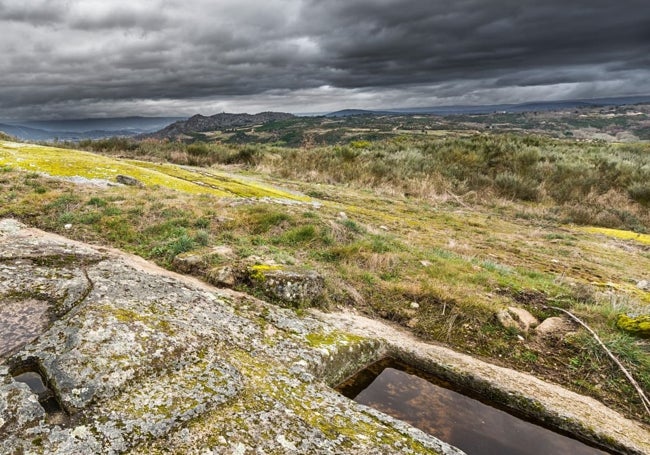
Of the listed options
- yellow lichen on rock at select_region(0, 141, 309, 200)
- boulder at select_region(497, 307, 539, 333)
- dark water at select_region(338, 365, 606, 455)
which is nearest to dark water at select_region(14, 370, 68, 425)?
dark water at select_region(338, 365, 606, 455)

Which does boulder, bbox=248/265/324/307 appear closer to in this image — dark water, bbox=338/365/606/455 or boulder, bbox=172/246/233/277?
boulder, bbox=172/246/233/277

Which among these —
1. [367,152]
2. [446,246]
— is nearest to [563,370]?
[446,246]

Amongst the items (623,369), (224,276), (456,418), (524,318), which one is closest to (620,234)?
(524,318)

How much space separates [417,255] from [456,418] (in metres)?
4.88

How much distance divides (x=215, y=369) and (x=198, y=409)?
22.2 inches

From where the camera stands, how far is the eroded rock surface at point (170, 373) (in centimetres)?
272

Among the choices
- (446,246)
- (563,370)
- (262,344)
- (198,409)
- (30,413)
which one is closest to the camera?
(30,413)

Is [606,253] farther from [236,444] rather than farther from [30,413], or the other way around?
[30,413]

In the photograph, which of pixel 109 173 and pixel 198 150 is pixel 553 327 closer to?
pixel 109 173

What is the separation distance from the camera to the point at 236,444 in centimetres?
276

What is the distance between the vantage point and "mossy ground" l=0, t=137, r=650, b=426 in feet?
18.7

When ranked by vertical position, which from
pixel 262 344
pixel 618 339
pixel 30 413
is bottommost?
pixel 618 339

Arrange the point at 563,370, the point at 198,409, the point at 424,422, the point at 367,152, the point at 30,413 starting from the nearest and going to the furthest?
1. the point at 30,413
2. the point at 198,409
3. the point at 424,422
4. the point at 563,370
5. the point at 367,152

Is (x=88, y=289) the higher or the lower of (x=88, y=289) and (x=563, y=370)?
the higher
